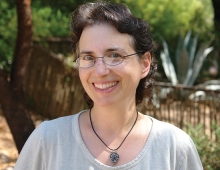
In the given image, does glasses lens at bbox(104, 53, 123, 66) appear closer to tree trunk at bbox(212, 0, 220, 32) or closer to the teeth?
the teeth

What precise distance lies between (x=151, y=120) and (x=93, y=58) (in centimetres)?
45

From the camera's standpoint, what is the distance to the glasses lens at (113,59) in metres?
1.85

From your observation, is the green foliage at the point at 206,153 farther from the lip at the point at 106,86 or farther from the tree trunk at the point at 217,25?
the tree trunk at the point at 217,25

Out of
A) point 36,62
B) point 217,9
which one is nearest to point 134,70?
point 36,62

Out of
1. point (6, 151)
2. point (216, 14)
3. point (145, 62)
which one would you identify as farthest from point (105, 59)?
point (216, 14)

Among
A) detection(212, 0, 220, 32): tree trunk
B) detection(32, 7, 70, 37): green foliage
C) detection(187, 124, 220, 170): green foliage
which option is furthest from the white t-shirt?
detection(212, 0, 220, 32): tree trunk

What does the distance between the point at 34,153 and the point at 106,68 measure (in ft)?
1.43

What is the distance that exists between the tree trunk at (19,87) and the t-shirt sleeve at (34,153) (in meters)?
1.45

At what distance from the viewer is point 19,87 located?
355cm

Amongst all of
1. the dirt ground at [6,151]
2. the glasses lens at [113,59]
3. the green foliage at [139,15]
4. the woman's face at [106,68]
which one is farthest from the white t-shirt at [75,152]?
the dirt ground at [6,151]

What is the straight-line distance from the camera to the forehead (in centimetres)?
186

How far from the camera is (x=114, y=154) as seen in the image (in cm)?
196

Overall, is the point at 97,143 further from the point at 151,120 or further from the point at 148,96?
the point at 148,96

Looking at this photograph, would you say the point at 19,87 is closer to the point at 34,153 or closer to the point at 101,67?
the point at 34,153
